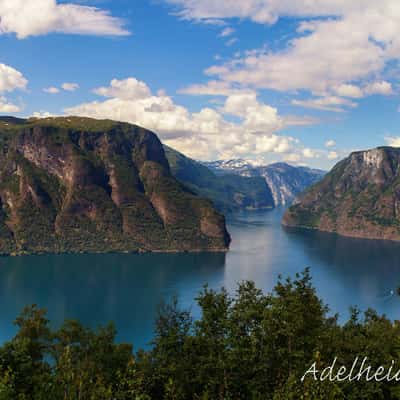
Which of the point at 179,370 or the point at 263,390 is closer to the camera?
the point at 263,390

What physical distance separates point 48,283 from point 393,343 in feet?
548

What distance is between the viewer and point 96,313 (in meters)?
151

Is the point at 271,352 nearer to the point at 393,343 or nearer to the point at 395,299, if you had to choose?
the point at 393,343

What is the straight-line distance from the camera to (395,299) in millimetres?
175000

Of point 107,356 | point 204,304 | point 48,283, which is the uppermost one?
point 204,304

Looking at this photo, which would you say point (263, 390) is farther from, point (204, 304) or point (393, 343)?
point (393, 343)

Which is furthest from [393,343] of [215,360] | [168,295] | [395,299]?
[395,299]

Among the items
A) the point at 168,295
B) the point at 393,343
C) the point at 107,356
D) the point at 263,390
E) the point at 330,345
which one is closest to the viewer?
the point at 263,390

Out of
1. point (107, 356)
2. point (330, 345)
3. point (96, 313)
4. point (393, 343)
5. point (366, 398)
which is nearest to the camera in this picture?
point (366, 398)

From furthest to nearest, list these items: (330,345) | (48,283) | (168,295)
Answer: (48,283)
(168,295)
(330,345)

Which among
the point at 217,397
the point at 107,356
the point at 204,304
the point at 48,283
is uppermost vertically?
the point at 204,304

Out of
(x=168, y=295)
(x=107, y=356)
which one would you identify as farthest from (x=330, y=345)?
(x=168, y=295)

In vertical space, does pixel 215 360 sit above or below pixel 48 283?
above

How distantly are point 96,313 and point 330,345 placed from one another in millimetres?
121062
